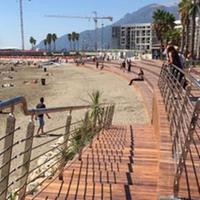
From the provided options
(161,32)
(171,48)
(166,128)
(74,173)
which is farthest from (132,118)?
(161,32)

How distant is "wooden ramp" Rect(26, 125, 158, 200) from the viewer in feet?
16.4

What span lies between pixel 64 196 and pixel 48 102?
36279 mm

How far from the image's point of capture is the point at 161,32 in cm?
8519

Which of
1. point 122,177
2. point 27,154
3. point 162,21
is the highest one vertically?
point 27,154

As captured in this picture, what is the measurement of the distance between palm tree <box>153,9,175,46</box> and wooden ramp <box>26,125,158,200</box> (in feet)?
250

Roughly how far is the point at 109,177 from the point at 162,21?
7971 cm

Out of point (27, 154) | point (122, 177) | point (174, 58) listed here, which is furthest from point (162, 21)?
point (27, 154)

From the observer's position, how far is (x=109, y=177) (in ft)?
19.1

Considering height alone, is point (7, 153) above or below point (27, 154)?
above

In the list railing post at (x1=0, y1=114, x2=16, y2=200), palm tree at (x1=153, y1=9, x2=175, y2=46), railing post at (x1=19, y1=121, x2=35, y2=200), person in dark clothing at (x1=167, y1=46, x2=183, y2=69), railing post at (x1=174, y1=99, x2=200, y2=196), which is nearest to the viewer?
railing post at (x1=0, y1=114, x2=16, y2=200)

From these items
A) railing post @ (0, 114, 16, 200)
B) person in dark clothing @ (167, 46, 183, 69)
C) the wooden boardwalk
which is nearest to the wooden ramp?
the wooden boardwalk

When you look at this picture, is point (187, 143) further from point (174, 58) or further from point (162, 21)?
point (162, 21)

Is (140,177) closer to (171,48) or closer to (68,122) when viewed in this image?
(68,122)

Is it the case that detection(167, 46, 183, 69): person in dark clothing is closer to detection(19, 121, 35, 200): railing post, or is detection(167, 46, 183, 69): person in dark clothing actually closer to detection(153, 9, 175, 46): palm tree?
detection(19, 121, 35, 200): railing post
